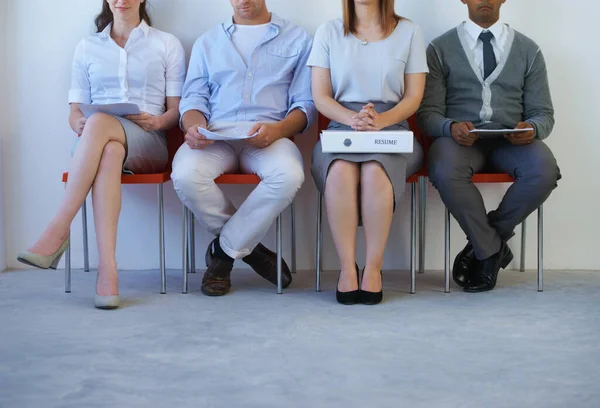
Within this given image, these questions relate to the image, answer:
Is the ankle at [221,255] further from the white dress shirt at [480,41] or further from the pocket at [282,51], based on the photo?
the white dress shirt at [480,41]

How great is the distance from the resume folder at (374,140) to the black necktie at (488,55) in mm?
627

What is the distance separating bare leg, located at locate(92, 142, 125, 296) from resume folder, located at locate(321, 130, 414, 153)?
78 centimetres

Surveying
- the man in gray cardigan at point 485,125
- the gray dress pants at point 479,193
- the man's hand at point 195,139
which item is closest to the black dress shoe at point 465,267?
the man in gray cardigan at point 485,125

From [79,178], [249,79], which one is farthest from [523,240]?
[79,178]

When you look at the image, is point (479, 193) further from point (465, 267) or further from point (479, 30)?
point (479, 30)

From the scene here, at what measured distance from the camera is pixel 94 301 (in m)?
3.09

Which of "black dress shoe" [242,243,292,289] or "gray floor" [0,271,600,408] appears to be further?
"black dress shoe" [242,243,292,289]

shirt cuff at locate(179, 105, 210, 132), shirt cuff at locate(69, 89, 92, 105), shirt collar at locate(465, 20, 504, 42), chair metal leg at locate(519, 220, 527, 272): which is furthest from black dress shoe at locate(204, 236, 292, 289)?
shirt collar at locate(465, 20, 504, 42)

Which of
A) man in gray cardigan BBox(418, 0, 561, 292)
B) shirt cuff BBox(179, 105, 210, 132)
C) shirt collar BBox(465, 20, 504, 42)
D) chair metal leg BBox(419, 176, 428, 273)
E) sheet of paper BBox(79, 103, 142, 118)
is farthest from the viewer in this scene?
chair metal leg BBox(419, 176, 428, 273)

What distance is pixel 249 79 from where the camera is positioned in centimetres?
341

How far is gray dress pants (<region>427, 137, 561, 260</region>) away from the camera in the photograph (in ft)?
10.6

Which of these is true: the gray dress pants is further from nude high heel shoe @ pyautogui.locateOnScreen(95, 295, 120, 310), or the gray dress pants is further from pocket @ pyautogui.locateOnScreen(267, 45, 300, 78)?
nude high heel shoe @ pyautogui.locateOnScreen(95, 295, 120, 310)

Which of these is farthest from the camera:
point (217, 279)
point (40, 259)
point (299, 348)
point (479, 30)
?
point (479, 30)

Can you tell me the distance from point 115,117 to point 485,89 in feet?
4.81
